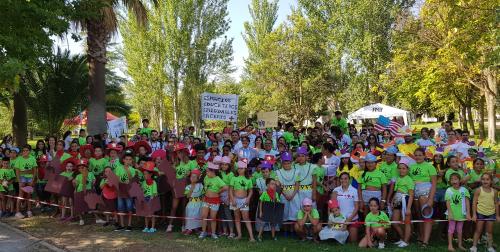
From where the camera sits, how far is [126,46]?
97.0 ft

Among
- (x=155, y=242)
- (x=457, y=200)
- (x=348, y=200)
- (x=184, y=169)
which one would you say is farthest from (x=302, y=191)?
(x=155, y=242)

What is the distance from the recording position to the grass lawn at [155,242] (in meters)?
7.38

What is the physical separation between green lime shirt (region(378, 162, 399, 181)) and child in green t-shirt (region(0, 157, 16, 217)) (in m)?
8.47

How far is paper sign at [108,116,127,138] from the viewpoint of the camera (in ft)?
47.1

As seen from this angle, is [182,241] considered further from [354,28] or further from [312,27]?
[354,28]

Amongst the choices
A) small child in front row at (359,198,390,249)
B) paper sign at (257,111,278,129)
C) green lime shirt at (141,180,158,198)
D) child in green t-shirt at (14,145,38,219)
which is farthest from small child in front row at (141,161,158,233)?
paper sign at (257,111,278,129)

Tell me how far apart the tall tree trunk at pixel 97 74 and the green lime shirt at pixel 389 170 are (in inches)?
360

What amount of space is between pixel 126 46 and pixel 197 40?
5.06 metres

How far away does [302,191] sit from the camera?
8203 millimetres

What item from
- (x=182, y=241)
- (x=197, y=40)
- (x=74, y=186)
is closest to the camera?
(x=182, y=241)

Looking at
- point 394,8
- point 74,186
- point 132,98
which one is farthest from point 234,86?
point 74,186

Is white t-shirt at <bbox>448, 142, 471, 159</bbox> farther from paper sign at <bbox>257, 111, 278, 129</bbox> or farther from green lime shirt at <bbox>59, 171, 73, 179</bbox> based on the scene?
green lime shirt at <bbox>59, 171, 73, 179</bbox>

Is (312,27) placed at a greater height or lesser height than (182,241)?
greater

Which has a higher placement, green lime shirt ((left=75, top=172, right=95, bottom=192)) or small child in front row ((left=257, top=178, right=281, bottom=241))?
green lime shirt ((left=75, top=172, right=95, bottom=192))
